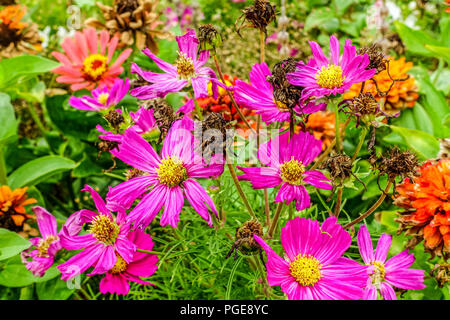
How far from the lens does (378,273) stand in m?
0.51

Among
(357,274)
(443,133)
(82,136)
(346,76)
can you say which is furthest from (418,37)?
(82,136)

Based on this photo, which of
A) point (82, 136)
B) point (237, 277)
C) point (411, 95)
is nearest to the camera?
point (237, 277)

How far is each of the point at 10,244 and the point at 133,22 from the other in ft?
1.94

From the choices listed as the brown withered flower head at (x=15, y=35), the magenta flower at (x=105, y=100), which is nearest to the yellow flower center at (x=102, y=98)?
the magenta flower at (x=105, y=100)

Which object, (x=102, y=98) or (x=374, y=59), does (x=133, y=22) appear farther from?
(x=374, y=59)

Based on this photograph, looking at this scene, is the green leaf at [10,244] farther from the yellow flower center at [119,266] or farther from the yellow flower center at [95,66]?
the yellow flower center at [95,66]

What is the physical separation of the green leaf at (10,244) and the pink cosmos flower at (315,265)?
0.40 m

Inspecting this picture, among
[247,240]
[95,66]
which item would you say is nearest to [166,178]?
[247,240]

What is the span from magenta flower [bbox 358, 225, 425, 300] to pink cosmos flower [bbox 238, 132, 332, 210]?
110mm

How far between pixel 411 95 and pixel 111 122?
717 millimetres

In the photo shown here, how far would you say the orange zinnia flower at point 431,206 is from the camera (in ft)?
1.59

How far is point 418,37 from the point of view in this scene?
3.36 feet

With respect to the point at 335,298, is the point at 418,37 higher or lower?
higher
